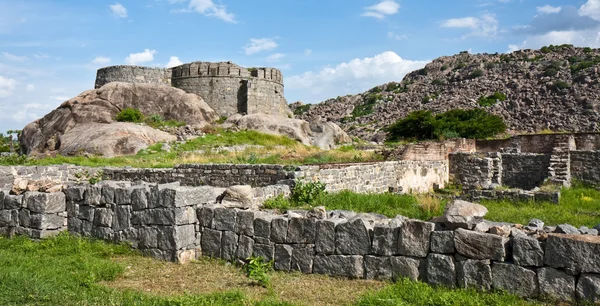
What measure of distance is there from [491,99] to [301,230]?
5668cm

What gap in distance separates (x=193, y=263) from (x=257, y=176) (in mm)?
6057

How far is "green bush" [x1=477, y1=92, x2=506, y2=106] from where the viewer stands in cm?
5619

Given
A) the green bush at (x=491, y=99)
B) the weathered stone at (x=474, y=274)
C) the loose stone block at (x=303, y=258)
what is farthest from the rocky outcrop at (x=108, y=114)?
the green bush at (x=491, y=99)

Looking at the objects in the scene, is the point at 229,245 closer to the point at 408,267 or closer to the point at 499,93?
the point at 408,267

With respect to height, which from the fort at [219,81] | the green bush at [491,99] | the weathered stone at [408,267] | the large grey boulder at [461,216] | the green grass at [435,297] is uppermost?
the green bush at [491,99]

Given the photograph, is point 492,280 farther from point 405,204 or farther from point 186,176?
point 186,176

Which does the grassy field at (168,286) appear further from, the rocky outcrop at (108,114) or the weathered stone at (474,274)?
the rocky outcrop at (108,114)

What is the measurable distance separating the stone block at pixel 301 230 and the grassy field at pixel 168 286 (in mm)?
501

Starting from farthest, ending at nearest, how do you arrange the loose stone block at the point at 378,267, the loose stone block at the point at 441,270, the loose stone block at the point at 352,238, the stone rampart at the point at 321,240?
the loose stone block at the point at 352,238 → the loose stone block at the point at 378,267 → the loose stone block at the point at 441,270 → the stone rampart at the point at 321,240

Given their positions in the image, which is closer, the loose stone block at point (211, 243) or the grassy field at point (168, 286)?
the grassy field at point (168, 286)

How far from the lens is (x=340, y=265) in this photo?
631cm

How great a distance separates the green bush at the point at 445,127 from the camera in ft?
117

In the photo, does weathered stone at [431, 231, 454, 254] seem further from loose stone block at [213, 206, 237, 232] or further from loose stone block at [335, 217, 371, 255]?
loose stone block at [213, 206, 237, 232]

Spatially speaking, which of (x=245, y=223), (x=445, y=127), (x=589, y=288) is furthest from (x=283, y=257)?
(x=445, y=127)
